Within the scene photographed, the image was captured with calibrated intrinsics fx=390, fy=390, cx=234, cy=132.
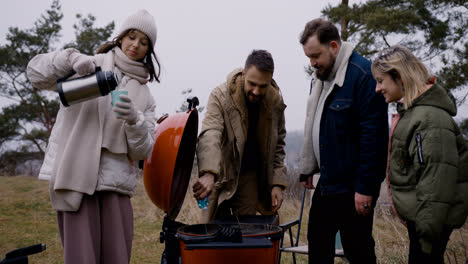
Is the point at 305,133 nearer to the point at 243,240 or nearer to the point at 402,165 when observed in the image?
the point at 402,165

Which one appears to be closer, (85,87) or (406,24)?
(85,87)

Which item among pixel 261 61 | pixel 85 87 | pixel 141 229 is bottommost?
pixel 141 229

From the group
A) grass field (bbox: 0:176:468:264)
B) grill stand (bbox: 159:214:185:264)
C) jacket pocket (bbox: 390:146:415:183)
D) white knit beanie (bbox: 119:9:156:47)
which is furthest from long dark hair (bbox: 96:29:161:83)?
grass field (bbox: 0:176:468:264)

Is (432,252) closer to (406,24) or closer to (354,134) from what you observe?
(354,134)

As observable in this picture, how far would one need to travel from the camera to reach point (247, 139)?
3010mm

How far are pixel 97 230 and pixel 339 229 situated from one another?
147 centimetres

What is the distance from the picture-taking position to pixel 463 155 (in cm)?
203

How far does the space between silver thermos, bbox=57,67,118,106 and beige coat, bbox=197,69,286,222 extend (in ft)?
2.77

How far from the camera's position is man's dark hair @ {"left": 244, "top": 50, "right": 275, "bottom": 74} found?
2674mm

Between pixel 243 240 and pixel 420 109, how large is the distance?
118cm

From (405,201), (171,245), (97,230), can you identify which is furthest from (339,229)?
(97,230)

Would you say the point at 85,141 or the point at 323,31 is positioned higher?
the point at 323,31

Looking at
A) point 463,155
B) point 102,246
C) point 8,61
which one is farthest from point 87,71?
point 8,61

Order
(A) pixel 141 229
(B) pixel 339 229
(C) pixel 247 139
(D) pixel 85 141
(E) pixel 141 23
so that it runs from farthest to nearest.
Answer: (A) pixel 141 229 → (C) pixel 247 139 → (B) pixel 339 229 → (E) pixel 141 23 → (D) pixel 85 141
